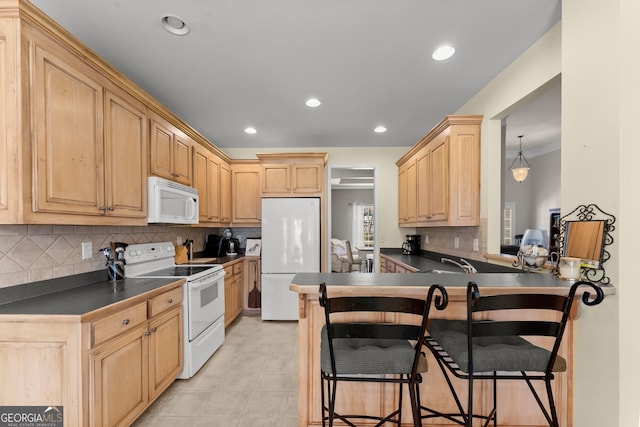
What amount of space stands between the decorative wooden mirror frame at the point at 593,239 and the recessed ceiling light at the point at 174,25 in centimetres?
262

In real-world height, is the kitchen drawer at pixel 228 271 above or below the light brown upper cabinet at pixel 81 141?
below

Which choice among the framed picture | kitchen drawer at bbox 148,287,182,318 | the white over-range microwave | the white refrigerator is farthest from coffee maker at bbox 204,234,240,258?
kitchen drawer at bbox 148,287,182,318

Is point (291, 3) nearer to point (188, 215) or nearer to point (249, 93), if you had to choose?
point (249, 93)

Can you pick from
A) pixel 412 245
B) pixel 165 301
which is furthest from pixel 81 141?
pixel 412 245

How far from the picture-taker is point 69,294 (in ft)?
5.91

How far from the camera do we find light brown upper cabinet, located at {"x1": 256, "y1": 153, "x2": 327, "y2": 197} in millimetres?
4109

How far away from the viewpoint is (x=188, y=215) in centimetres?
296

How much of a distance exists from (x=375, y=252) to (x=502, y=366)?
3.55m

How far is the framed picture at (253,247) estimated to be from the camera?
171 inches

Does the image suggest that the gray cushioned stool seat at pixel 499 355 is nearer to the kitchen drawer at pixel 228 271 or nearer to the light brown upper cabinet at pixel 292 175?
the kitchen drawer at pixel 228 271

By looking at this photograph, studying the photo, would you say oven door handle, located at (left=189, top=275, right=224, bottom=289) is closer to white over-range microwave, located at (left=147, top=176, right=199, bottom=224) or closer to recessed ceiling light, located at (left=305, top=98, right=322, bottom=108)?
white over-range microwave, located at (left=147, top=176, right=199, bottom=224)

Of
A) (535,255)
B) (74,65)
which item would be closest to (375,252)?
(535,255)

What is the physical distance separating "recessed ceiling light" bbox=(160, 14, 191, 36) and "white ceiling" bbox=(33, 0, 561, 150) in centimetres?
4

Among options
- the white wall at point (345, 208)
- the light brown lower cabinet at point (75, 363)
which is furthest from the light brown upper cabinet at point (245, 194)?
the white wall at point (345, 208)
